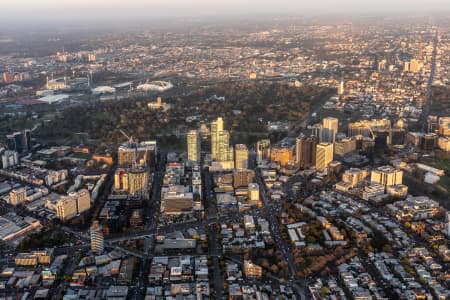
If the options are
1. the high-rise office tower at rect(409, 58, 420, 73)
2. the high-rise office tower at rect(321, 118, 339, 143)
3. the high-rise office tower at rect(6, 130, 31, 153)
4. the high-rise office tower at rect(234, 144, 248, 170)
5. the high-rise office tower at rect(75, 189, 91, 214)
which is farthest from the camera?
the high-rise office tower at rect(409, 58, 420, 73)

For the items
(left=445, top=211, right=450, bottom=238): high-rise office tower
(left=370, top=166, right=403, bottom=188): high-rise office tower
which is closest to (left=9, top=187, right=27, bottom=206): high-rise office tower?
(left=370, top=166, right=403, bottom=188): high-rise office tower

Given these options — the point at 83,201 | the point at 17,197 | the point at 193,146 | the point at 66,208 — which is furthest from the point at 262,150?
the point at 17,197

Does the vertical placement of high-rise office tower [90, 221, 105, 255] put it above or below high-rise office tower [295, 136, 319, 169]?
below

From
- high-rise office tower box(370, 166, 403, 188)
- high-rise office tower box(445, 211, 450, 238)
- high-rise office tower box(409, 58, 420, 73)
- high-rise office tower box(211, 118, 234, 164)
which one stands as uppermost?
high-rise office tower box(409, 58, 420, 73)

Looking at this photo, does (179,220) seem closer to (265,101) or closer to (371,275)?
(371,275)

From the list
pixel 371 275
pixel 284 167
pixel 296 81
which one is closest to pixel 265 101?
pixel 296 81

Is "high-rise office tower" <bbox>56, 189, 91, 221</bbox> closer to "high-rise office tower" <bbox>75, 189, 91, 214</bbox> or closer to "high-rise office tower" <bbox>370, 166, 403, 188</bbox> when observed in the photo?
"high-rise office tower" <bbox>75, 189, 91, 214</bbox>
